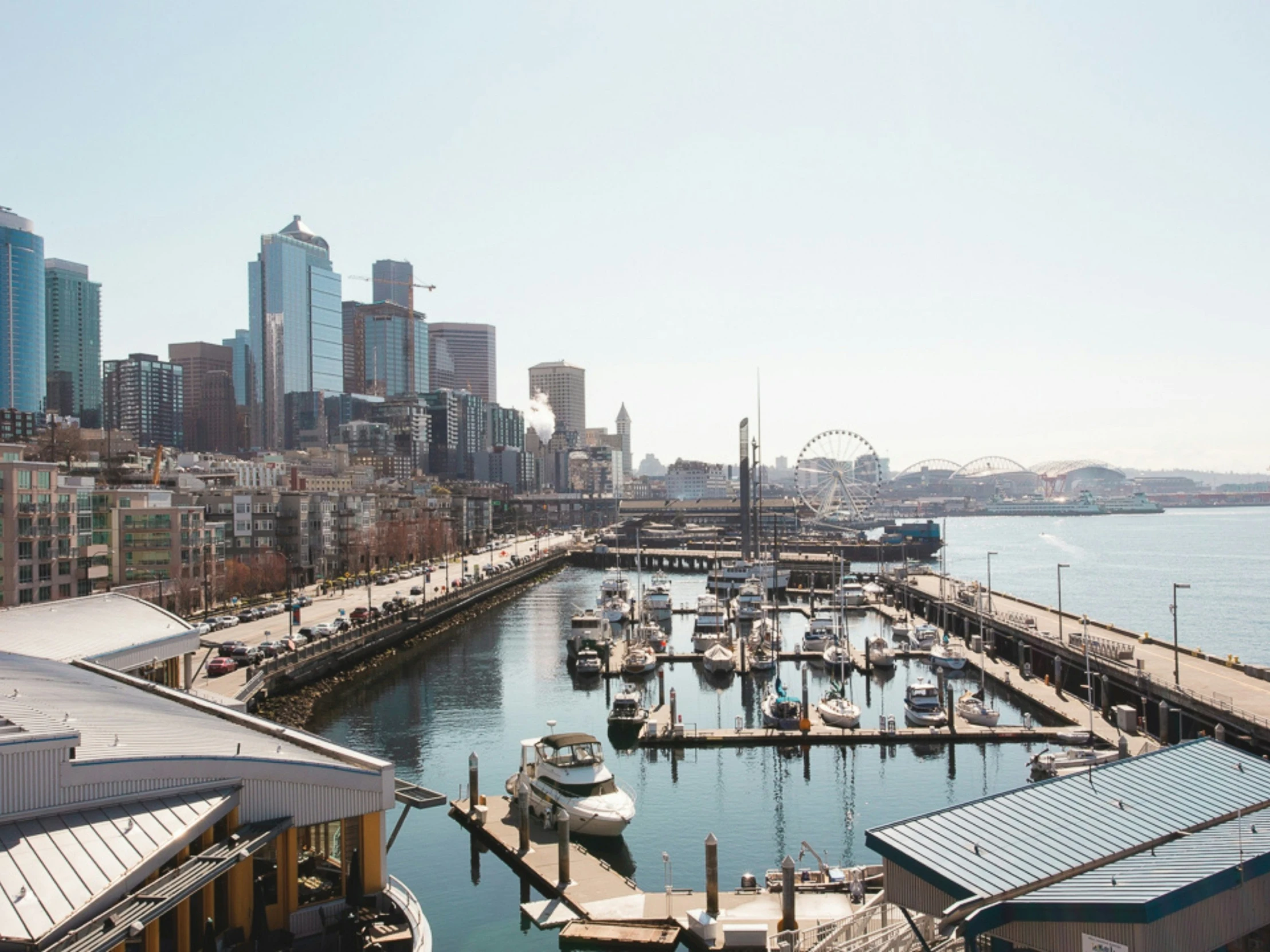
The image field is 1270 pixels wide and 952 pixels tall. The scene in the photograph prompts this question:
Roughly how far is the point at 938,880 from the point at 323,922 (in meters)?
11.1

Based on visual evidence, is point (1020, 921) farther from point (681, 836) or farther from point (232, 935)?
point (681, 836)

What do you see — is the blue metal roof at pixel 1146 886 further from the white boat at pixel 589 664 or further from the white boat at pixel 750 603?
the white boat at pixel 750 603

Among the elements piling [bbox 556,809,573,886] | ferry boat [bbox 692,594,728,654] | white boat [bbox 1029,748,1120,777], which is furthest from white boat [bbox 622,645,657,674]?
piling [bbox 556,809,573,886]

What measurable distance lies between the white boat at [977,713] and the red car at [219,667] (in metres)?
34.8

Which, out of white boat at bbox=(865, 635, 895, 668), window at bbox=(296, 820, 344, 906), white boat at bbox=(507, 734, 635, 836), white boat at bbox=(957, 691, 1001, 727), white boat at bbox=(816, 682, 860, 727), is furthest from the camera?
white boat at bbox=(865, 635, 895, 668)

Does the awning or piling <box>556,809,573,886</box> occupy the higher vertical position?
the awning

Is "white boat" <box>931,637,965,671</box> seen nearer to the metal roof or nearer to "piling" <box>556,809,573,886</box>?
"piling" <box>556,809,573,886</box>

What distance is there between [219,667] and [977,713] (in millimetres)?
35727

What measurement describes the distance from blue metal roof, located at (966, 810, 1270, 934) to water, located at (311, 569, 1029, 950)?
512 inches

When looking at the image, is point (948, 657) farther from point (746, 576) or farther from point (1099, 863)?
point (746, 576)

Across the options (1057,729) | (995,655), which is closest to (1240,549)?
(995,655)

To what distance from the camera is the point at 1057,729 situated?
42812mm

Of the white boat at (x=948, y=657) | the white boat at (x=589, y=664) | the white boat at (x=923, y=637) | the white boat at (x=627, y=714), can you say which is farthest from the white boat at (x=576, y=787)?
the white boat at (x=923, y=637)

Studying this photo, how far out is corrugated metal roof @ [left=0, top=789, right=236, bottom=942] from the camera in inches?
523
